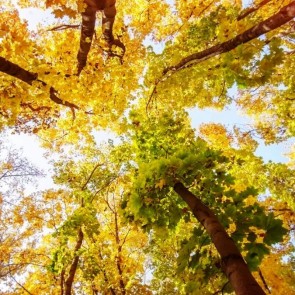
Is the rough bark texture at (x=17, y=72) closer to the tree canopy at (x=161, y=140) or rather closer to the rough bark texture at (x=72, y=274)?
the tree canopy at (x=161, y=140)

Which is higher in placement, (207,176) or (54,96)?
(54,96)

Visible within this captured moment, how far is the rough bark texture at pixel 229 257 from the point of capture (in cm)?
251

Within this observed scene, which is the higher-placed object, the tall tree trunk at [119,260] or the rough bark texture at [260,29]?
the tall tree trunk at [119,260]

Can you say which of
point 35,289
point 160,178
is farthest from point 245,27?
point 35,289

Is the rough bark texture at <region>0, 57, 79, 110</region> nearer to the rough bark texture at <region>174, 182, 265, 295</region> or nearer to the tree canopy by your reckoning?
the tree canopy

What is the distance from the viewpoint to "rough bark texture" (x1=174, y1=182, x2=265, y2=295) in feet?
8.23

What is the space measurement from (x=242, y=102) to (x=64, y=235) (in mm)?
8273

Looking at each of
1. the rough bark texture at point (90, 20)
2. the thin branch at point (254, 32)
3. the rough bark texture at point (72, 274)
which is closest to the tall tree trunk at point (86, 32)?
the rough bark texture at point (90, 20)

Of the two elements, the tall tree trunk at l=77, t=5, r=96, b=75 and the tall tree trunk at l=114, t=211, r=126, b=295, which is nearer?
the tall tree trunk at l=77, t=5, r=96, b=75

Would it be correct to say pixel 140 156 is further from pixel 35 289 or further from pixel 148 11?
pixel 35 289

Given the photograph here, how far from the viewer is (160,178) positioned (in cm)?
397

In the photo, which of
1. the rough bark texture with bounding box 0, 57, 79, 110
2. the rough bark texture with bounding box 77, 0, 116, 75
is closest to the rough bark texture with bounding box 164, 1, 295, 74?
the rough bark texture with bounding box 77, 0, 116, 75

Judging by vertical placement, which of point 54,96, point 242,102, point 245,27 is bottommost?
point 245,27

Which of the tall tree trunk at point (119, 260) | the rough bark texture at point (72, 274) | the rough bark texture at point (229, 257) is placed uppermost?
the tall tree trunk at point (119, 260)
